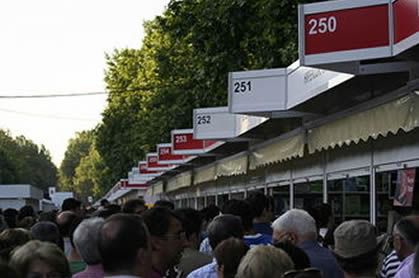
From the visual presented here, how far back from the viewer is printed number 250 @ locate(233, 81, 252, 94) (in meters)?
13.1

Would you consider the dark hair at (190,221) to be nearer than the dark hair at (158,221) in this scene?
No

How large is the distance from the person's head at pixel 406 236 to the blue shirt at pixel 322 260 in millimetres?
441

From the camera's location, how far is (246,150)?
19547 mm

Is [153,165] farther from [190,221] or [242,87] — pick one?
[190,221]

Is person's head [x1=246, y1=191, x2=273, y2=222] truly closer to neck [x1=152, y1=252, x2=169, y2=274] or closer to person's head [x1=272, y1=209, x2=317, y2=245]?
person's head [x1=272, y1=209, x2=317, y2=245]

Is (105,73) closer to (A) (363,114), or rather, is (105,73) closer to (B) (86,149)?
(A) (363,114)

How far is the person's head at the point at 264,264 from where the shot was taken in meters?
4.37

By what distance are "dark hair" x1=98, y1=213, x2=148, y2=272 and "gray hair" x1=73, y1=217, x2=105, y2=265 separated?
123cm

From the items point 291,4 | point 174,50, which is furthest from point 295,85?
point 174,50

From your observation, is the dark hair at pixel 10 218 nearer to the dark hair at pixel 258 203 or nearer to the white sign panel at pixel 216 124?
the white sign panel at pixel 216 124

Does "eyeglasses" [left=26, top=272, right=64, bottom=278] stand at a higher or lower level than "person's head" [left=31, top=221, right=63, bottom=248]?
lower

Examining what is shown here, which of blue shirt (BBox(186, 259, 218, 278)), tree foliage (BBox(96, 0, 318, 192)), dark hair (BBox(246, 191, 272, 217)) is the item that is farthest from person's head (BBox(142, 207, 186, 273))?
tree foliage (BBox(96, 0, 318, 192))

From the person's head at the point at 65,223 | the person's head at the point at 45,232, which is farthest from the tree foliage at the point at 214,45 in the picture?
the person's head at the point at 45,232

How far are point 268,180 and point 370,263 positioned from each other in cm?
1318
